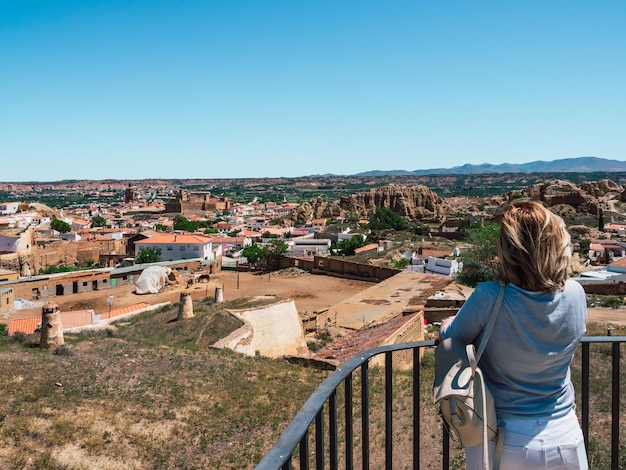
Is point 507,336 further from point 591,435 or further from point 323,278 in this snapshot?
point 323,278

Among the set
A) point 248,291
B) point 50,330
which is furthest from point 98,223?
point 50,330

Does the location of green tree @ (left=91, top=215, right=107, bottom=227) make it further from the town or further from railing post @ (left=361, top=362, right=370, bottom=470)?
railing post @ (left=361, top=362, right=370, bottom=470)

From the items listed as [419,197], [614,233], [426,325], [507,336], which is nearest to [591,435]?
[507,336]

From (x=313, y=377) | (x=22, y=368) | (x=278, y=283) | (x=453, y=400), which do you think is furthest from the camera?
(x=278, y=283)

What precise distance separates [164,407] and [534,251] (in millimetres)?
8472

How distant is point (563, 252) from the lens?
2.07m

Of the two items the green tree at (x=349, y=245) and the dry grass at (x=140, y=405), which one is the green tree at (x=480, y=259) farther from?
the dry grass at (x=140, y=405)

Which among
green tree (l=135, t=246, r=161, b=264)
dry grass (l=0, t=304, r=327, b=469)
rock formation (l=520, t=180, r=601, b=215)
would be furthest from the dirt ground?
rock formation (l=520, t=180, r=601, b=215)

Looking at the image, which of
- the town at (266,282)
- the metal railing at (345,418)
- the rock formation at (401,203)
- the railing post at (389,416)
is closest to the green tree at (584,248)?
the town at (266,282)

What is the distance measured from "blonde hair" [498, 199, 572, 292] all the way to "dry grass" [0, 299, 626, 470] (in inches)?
161

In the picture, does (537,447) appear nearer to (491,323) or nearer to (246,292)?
(491,323)

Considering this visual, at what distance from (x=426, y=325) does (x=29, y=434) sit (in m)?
14.5

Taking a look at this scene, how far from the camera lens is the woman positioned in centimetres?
203

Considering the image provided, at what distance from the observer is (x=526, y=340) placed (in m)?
2.04
